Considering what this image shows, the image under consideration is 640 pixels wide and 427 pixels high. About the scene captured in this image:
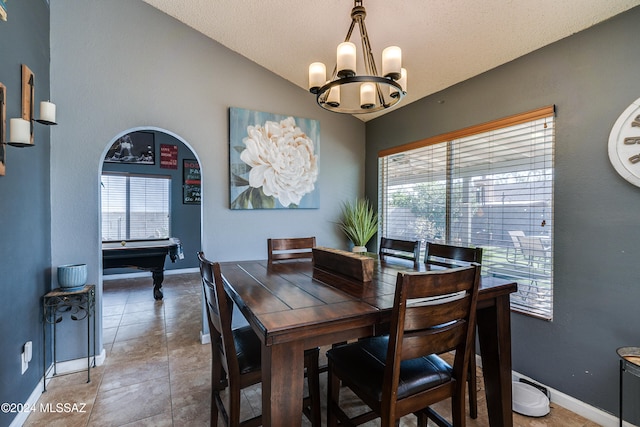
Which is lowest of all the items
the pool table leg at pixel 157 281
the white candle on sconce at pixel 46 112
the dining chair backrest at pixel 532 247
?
the pool table leg at pixel 157 281

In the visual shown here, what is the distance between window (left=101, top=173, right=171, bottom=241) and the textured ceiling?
3.92 m

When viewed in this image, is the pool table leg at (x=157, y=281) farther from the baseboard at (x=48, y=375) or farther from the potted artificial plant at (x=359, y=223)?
the potted artificial plant at (x=359, y=223)

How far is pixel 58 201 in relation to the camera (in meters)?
2.43

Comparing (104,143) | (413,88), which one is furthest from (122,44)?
(413,88)

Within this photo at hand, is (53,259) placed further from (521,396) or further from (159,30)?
(521,396)

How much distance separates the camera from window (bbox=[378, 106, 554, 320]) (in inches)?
85.9

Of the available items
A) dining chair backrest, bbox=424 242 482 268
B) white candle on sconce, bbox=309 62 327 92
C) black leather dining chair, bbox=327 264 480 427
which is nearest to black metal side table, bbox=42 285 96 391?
black leather dining chair, bbox=327 264 480 427

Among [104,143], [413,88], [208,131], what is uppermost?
[413,88]

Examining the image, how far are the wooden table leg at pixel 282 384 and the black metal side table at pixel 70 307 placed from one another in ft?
6.53

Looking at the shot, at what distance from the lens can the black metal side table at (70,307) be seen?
2252mm

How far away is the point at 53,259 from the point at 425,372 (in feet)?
9.42

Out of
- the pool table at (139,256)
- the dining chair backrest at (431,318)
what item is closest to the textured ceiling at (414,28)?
the dining chair backrest at (431,318)

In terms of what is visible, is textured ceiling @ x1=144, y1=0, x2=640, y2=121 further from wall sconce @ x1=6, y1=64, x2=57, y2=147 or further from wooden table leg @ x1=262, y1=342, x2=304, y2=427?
wooden table leg @ x1=262, y1=342, x2=304, y2=427

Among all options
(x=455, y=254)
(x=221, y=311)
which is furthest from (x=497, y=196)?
(x=221, y=311)
